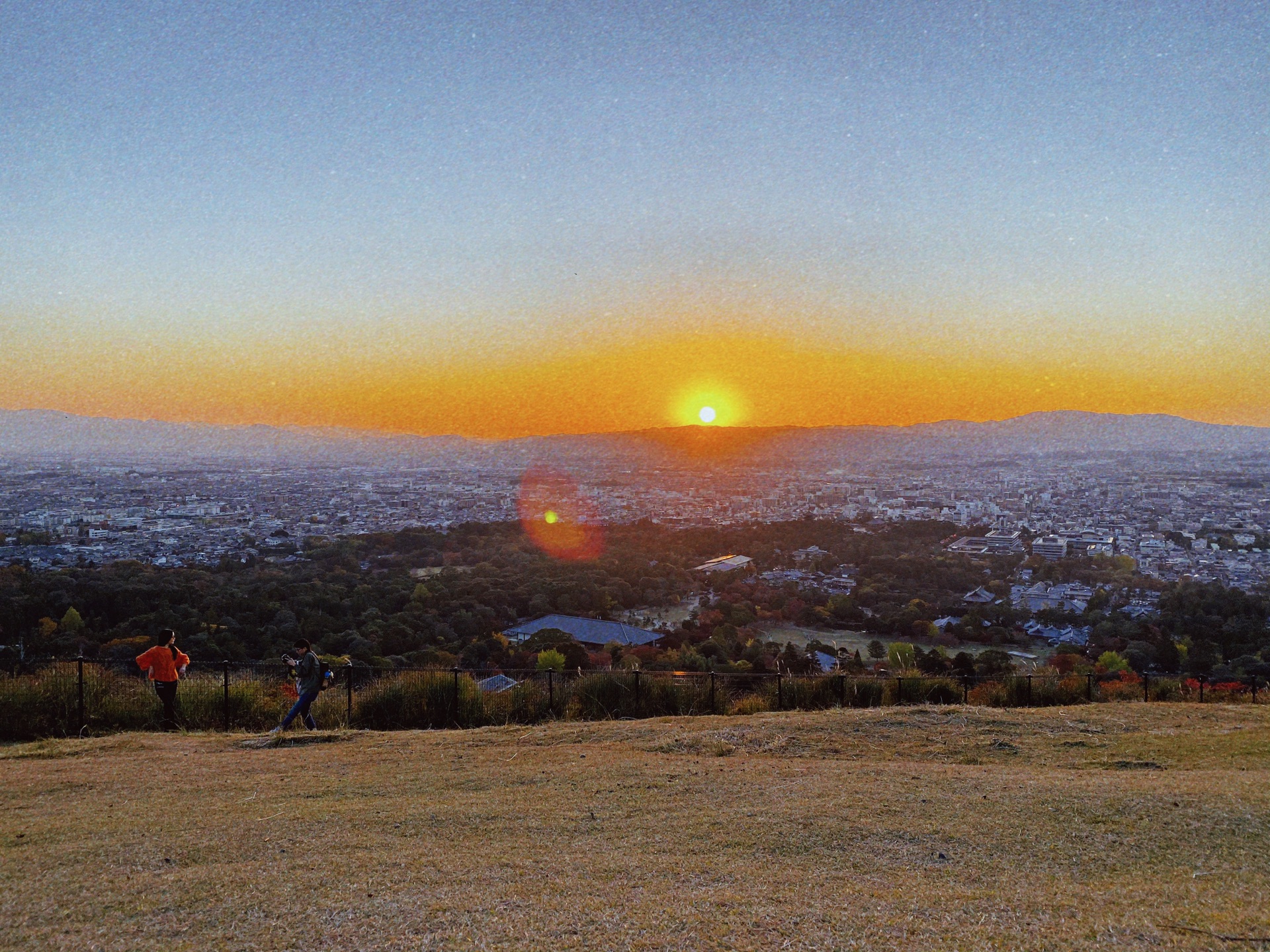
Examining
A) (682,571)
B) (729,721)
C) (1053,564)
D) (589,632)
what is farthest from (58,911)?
(1053,564)

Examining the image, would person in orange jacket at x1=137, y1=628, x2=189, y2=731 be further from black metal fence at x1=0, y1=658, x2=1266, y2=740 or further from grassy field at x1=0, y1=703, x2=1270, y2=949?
grassy field at x1=0, y1=703, x2=1270, y2=949

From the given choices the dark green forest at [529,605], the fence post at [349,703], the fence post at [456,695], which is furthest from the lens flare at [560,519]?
the fence post at [349,703]

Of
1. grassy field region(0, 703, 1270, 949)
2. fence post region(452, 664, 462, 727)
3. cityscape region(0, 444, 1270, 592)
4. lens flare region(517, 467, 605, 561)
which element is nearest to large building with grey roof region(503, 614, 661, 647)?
lens flare region(517, 467, 605, 561)

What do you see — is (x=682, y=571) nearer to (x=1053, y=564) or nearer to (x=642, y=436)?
(x=1053, y=564)

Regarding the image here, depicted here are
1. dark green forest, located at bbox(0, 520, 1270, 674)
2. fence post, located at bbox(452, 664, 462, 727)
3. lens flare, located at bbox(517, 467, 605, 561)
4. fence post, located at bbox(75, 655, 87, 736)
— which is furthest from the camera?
lens flare, located at bbox(517, 467, 605, 561)

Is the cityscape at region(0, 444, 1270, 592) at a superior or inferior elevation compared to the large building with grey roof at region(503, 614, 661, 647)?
superior

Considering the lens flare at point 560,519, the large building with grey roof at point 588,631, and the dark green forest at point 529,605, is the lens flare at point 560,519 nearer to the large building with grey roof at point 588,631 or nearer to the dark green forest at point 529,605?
the dark green forest at point 529,605
